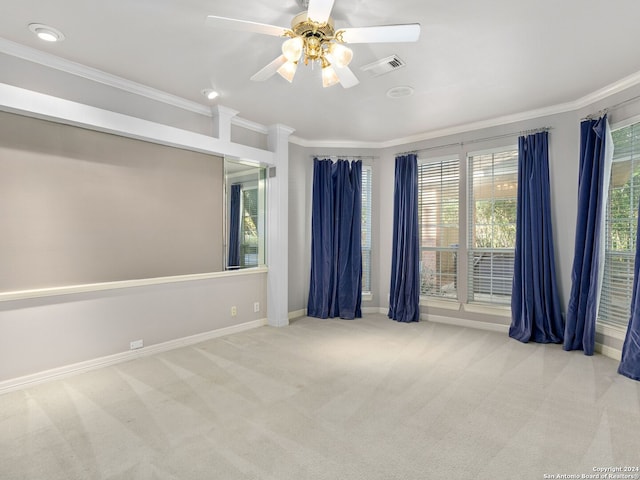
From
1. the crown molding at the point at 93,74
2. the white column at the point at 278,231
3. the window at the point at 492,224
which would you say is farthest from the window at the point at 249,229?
the window at the point at 492,224

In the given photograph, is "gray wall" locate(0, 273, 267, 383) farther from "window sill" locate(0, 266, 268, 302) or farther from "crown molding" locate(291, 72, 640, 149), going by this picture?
"crown molding" locate(291, 72, 640, 149)

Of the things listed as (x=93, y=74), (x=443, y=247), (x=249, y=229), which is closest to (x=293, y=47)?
(x=93, y=74)

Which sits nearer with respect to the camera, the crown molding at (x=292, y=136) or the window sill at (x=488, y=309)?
the crown molding at (x=292, y=136)

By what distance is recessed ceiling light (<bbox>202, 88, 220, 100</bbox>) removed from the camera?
3.53 meters

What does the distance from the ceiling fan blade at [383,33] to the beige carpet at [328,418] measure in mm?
2434

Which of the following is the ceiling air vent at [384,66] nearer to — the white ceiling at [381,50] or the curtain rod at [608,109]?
the white ceiling at [381,50]

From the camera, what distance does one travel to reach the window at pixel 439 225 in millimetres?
4922

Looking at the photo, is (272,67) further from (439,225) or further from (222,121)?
(439,225)

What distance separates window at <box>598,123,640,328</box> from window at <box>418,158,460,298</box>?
5.47ft

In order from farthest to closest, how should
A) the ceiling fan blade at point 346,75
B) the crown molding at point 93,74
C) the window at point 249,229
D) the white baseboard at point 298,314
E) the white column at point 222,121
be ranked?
the white baseboard at point 298,314 → the window at point 249,229 → the white column at point 222,121 → the crown molding at point 93,74 → the ceiling fan blade at point 346,75

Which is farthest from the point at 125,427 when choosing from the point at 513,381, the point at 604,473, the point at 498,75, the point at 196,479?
the point at 498,75

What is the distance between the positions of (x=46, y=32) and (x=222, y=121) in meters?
1.78

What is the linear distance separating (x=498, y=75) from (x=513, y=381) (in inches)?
108

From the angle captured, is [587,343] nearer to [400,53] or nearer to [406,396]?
[406,396]
